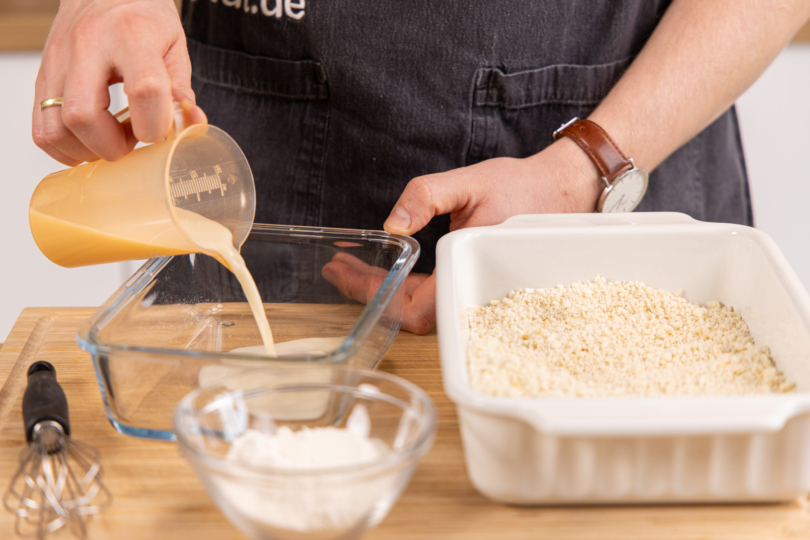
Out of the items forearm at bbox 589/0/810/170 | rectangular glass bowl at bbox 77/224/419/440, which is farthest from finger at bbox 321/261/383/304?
forearm at bbox 589/0/810/170

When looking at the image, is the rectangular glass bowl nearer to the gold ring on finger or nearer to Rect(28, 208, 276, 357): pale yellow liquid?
Rect(28, 208, 276, 357): pale yellow liquid

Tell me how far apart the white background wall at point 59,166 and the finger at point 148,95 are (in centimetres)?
106

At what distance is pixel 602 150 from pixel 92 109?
56cm

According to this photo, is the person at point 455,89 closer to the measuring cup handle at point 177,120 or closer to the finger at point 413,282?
the finger at point 413,282

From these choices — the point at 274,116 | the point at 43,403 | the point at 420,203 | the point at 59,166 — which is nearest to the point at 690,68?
the point at 420,203

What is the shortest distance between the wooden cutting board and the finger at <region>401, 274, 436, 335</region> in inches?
5.9

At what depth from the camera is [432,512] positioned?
478 mm

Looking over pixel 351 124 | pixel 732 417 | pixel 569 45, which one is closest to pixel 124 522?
pixel 732 417

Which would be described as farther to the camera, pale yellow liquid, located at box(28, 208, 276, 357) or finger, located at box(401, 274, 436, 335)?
finger, located at box(401, 274, 436, 335)

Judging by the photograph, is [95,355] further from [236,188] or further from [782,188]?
[782,188]

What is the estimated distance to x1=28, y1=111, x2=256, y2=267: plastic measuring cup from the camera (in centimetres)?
59

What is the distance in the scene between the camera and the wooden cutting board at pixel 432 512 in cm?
45

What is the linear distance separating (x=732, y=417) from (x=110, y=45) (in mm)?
590

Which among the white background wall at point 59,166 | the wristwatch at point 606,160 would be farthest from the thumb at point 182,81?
the white background wall at point 59,166
